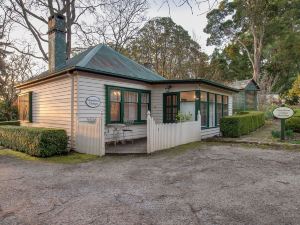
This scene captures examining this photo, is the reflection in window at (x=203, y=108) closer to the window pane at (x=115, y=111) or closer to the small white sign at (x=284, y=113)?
the small white sign at (x=284, y=113)

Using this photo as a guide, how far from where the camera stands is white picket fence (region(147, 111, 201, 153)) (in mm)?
7569

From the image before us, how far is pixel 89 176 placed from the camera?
5.34 meters

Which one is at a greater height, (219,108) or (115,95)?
(115,95)

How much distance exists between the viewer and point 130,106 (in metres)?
10.4

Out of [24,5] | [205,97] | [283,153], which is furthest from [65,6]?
[283,153]

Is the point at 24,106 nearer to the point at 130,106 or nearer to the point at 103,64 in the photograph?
the point at 103,64

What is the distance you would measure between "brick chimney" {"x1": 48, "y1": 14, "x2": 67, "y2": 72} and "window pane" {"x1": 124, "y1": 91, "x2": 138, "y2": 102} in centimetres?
303

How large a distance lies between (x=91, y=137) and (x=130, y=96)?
10.4 ft

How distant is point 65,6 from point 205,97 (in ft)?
40.7

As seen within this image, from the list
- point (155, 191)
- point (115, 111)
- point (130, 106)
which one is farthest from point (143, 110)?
point (155, 191)

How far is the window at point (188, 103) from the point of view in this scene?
10.7 meters

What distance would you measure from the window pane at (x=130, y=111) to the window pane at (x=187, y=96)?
2.16m

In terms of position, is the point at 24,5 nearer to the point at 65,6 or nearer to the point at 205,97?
the point at 65,6

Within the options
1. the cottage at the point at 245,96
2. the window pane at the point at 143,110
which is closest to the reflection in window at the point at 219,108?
the window pane at the point at 143,110
